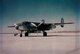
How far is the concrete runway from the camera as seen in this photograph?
2.96m

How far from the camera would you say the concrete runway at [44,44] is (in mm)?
2957

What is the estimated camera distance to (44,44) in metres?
3.01

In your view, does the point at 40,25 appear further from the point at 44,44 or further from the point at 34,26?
the point at 44,44

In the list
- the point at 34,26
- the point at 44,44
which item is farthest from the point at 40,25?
the point at 44,44

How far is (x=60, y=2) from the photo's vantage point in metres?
2.98

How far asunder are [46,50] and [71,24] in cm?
46

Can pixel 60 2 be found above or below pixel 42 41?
above

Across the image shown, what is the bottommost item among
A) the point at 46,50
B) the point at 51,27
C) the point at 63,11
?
the point at 46,50

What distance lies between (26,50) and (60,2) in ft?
2.48

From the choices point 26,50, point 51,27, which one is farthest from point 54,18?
point 26,50

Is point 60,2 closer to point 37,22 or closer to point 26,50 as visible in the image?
point 37,22

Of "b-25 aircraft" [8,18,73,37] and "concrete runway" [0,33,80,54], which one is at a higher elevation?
"b-25 aircraft" [8,18,73,37]

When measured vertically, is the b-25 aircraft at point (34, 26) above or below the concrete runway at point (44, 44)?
above

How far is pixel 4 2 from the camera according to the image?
9.86ft
